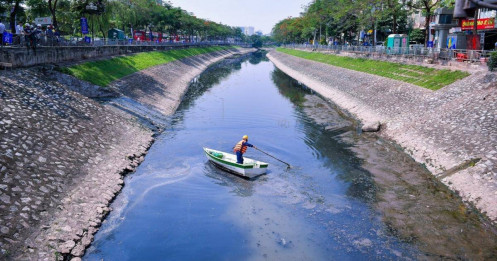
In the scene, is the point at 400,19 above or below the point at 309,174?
above

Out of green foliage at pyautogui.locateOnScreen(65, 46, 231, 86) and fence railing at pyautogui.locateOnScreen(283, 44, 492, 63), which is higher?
fence railing at pyautogui.locateOnScreen(283, 44, 492, 63)

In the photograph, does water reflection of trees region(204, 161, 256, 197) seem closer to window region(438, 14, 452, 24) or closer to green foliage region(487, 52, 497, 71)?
green foliage region(487, 52, 497, 71)

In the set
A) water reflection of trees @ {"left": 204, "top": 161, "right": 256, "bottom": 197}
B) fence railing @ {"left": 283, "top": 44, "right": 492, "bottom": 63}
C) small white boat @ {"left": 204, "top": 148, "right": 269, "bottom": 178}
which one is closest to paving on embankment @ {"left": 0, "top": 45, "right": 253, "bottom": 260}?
water reflection of trees @ {"left": 204, "top": 161, "right": 256, "bottom": 197}

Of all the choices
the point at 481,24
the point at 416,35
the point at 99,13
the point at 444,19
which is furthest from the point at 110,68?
the point at 416,35

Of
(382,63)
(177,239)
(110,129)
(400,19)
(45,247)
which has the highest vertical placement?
(400,19)

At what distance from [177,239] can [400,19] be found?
247 feet

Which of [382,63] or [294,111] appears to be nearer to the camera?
[294,111]

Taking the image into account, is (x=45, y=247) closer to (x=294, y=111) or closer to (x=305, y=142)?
(x=305, y=142)

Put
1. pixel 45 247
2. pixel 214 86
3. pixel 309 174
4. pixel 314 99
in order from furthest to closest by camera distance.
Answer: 1. pixel 214 86
2. pixel 314 99
3. pixel 309 174
4. pixel 45 247

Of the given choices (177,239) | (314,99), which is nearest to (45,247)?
(177,239)

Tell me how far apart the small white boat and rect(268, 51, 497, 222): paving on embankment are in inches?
400

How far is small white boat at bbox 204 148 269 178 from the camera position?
70.6 feet

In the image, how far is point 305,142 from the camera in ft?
96.2

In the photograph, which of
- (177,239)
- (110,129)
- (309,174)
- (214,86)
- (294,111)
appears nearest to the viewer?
(177,239)
